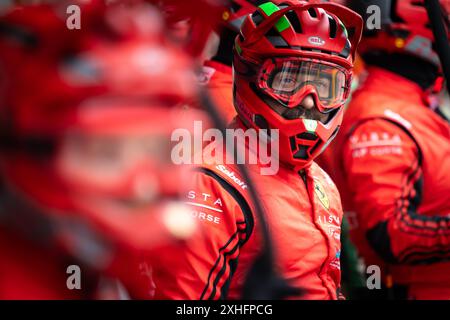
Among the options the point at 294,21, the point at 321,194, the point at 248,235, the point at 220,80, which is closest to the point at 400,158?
the point at 321,194

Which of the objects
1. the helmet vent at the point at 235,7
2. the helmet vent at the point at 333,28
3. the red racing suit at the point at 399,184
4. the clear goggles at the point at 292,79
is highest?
the helmet vent at the point at 333,28

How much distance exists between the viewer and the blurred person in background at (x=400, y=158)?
11.7 feet

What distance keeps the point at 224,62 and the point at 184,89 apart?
2.85m

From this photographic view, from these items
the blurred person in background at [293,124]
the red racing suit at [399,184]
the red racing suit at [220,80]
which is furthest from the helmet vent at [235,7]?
the blurred person in background at [293,124]

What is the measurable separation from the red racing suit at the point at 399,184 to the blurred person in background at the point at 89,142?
2389 mm

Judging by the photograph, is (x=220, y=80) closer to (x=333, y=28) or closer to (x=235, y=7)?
(x=235, y=7)

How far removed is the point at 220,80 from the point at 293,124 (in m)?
1.32

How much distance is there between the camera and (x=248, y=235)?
2.49m

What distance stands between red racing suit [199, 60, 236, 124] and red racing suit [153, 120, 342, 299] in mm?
1006

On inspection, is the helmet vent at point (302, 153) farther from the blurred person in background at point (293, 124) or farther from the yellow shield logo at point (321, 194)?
the yellow shield logo at point (321, 194)

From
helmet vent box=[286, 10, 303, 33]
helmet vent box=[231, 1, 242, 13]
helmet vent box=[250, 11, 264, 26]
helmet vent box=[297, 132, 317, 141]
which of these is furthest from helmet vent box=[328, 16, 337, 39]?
helmet vent box=[231, 1, 242, 13]

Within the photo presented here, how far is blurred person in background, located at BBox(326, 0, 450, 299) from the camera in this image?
11.7 feet
